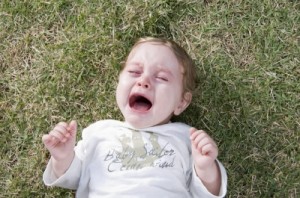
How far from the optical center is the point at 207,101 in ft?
9.82

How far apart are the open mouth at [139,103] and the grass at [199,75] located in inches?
14.9

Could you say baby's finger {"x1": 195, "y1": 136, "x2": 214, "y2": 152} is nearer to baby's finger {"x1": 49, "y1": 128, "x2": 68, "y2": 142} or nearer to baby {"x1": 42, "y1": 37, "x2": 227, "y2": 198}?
baby {"x1": 42, "y1": 37, "x2": 227, "y2": 198}

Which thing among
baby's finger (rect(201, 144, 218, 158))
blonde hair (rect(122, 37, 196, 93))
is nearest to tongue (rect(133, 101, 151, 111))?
blonde hair (rect(122, 37, 196, 93))

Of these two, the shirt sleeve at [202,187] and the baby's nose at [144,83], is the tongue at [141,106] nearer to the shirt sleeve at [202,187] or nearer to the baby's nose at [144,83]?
the baby's nose at [144,83]

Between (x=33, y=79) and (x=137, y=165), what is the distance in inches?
35.4

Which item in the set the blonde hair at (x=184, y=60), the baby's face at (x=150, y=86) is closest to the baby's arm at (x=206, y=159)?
the baby's face at (x=150, y=86)

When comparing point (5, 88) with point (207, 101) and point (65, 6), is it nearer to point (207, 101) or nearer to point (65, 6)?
point (65, 6)

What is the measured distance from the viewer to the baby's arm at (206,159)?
98.0 inches

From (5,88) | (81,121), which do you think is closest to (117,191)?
(81,121)

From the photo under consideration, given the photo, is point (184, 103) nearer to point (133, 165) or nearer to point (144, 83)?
point (144, 83)

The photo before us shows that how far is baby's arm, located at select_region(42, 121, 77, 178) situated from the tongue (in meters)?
0.32

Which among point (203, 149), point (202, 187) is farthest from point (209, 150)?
point (202, 187)

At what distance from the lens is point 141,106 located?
2.67m

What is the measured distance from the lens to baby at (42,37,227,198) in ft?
8.45
